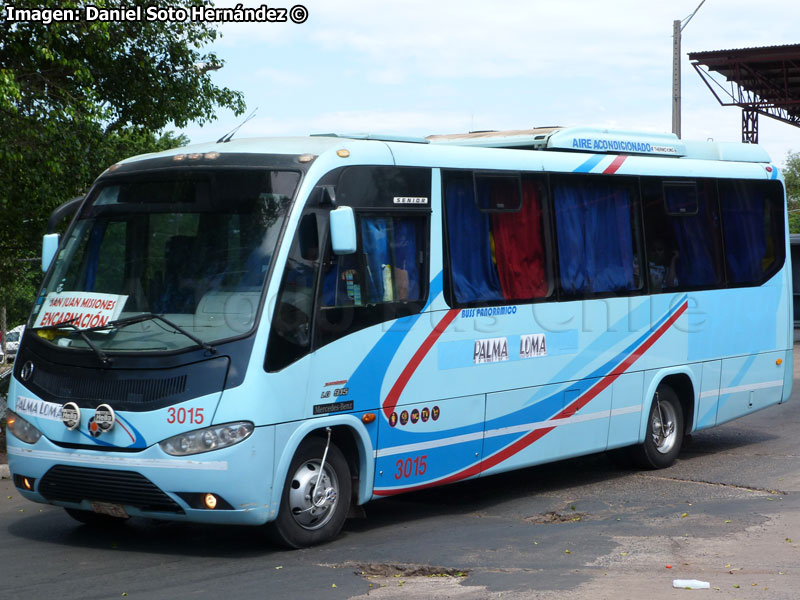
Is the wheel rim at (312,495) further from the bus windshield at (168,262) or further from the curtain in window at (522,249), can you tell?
the curtain in window at (522,249)

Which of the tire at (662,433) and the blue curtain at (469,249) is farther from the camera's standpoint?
the tire at (662,433)

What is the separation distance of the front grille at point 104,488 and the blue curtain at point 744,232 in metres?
7.08

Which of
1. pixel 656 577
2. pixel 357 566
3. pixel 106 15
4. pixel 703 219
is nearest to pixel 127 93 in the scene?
pixel 106 15

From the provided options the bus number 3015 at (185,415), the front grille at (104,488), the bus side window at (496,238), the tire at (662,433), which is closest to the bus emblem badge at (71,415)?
→ the front grille at (104,488)

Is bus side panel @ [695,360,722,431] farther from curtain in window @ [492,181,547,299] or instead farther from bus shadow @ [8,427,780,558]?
curtain in window @ [492,181,547,299]

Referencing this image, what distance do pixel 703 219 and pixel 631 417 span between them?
7.65ft

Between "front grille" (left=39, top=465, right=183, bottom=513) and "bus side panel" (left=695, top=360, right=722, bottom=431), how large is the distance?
636 centimetres

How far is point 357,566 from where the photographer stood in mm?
7707

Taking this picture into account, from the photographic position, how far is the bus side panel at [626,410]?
438 inches

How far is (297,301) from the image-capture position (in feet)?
26.6

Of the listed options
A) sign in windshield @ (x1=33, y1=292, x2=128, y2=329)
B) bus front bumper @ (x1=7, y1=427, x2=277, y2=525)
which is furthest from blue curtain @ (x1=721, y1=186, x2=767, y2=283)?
sign in windshield @ (x1=33, y1=292, x2=128, y2=329)

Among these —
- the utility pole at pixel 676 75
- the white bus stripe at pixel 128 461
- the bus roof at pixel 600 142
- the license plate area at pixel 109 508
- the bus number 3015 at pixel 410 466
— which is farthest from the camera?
the utility pole at pixel 676 75

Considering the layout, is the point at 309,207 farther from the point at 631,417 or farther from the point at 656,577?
the point at 631,417

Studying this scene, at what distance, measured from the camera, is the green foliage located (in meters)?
69.9
